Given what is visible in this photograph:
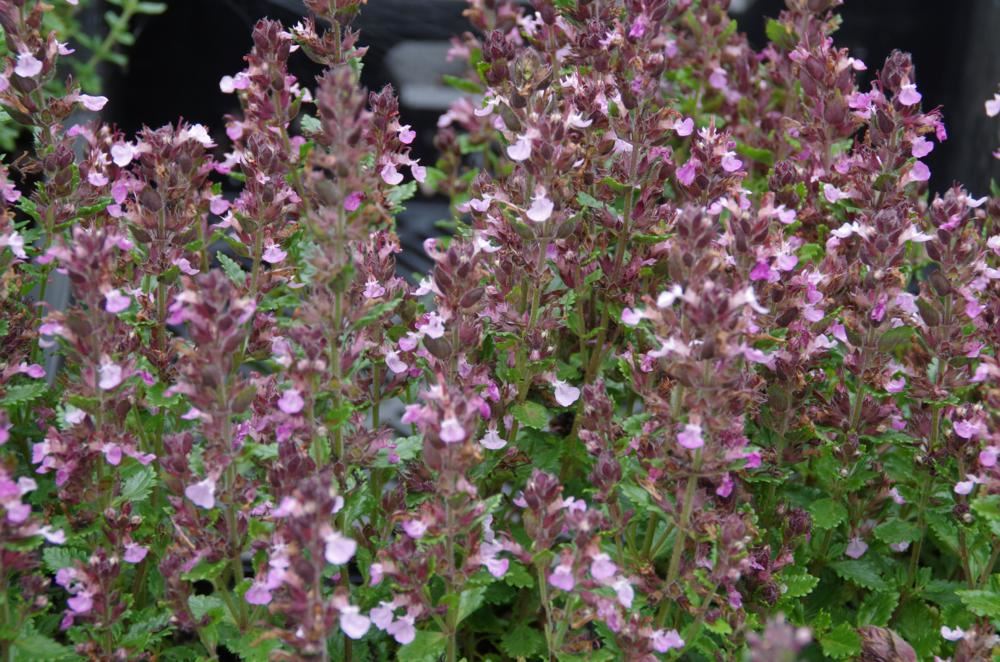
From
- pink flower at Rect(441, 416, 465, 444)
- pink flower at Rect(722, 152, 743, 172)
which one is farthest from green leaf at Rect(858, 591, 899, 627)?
pink flower at Rect(441, 416, 465, 444)

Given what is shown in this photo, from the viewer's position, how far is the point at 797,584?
251 centimetres

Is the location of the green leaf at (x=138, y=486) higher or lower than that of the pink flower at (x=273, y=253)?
lower

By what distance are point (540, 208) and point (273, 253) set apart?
0.65m

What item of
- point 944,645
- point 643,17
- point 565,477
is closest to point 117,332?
point 565,477

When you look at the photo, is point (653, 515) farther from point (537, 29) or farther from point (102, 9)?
point (102, 9)

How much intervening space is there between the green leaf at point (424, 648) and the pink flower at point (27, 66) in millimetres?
1518

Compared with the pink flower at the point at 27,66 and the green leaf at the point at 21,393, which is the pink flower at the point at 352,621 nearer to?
the green leaf at the point at 21,393

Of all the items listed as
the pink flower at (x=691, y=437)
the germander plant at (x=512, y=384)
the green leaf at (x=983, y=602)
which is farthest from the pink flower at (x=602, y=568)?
the green leaf at (x=983, y=602)

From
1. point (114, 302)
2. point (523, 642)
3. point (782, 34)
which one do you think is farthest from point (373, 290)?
point (782, 34)

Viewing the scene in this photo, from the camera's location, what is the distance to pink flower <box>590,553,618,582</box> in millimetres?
2010

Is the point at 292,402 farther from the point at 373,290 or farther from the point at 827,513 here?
the point at 827,513

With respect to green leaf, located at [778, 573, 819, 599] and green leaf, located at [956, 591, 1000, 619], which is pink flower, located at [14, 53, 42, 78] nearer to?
green leaf, located at [778, 573, 819, 599]

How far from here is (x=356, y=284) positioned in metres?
2.35

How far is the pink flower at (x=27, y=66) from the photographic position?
8.16ft
